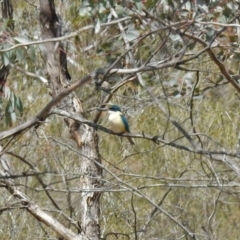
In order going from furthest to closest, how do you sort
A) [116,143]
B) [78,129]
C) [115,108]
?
[116,143]
[115,108]
[78,129]

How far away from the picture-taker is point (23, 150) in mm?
5602

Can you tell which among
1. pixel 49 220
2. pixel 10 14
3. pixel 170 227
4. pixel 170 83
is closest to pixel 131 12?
pixel 170 83

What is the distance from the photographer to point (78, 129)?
402cm

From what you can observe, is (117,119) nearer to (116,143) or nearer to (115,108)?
(115,108)

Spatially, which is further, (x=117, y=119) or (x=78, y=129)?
(x=117, y=119)

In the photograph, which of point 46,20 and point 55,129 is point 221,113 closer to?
point 55,129

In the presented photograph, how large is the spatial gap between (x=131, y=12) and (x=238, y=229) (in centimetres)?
315

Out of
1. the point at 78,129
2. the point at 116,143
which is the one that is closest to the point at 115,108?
the point at 78,129

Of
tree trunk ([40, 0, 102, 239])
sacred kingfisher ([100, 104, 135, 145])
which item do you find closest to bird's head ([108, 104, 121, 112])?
sacred kingfisher ([100, 104, 135, 145])

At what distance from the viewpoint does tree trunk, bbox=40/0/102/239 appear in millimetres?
3836

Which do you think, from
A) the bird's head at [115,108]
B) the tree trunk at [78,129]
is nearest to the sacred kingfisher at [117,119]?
the bird's head at [115,108]

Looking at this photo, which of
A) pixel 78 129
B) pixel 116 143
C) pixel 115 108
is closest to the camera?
pixel 78 129

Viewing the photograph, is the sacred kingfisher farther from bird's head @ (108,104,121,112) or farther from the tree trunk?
the tree trunk

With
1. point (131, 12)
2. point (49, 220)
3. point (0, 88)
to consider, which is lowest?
point (49, 220)
